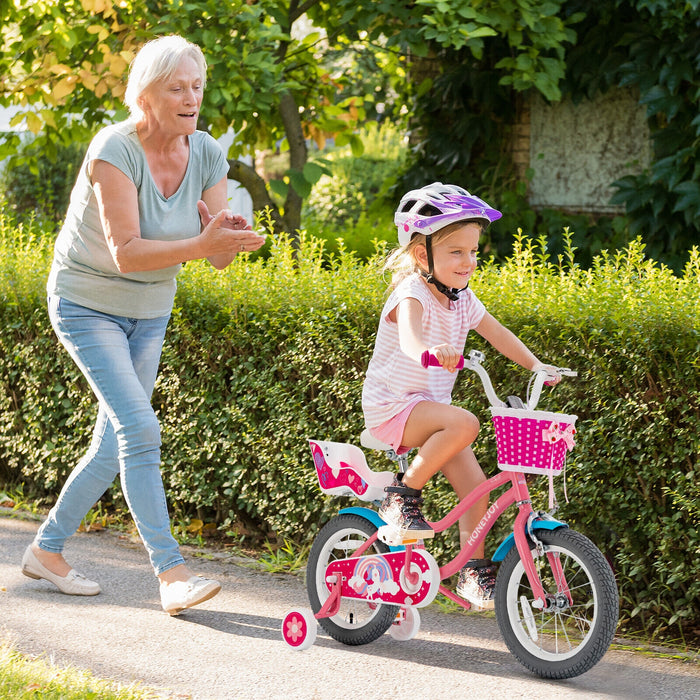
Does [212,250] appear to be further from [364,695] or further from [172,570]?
[364,695]

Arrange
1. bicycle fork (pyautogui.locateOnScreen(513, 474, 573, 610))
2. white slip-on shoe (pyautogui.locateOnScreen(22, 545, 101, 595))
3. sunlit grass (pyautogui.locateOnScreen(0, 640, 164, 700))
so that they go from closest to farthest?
sunlit grass (pyautogui.locateOnScreen(0, 640, 164, 700)) → bicycle fork (pyautogui.locateOnScreen(513, 474, 573, 610)) → white slip-on shoe (pyautogui.locateOnScreen(22, 545, 101, 595))

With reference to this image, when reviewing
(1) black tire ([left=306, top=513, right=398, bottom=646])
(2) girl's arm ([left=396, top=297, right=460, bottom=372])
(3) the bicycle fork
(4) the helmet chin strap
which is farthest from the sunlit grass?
(4) the helmet chin strap

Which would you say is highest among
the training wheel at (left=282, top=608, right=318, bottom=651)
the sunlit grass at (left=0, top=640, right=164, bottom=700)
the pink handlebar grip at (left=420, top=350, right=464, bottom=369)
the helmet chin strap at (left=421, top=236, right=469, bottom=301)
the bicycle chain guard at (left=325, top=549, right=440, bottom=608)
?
the helmet chin strap at (left=421, top=236, right=469, bottom=301)

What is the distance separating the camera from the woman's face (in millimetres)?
3736

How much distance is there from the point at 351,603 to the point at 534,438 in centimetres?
113

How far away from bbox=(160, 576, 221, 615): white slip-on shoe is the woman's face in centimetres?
167

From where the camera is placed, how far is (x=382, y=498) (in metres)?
3.65

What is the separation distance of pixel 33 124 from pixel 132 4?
1.17 meters

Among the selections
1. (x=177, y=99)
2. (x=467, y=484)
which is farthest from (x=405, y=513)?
(x=177, y=99)

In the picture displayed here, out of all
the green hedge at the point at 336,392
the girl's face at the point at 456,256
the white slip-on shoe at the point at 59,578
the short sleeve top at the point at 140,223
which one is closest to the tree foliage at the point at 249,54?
the green hedge at the point at 336,392

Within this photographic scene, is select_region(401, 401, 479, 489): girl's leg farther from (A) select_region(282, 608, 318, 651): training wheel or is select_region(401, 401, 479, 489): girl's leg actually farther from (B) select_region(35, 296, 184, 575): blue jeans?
(B) select_region(35, 296, 184, 575): blue jeans

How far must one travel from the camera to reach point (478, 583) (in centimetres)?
348

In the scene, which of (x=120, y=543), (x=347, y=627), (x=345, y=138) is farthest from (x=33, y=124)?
(x=347, y=627)

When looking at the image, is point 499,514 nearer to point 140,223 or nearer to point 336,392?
point 336,392
